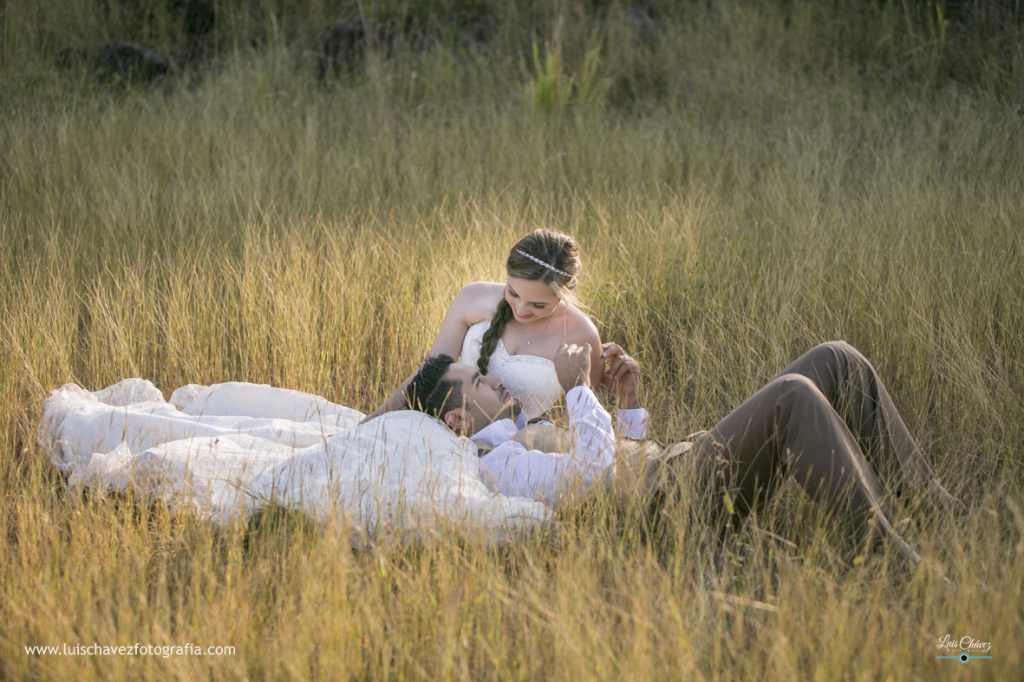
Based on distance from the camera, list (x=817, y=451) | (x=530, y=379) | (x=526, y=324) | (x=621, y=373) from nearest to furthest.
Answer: (x=817, y=451) < (x=621, y=373) < (x=530, y=379) < (x=526, y=324)

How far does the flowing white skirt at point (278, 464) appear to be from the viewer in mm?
2445

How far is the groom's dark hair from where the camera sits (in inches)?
119

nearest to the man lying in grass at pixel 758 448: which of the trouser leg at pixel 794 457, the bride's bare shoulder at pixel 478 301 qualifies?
the trouser leg at pixel 794 457

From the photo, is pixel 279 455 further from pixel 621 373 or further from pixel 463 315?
pixel 621 373

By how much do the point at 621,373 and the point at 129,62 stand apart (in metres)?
8.10

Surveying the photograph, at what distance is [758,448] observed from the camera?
2.50 metres

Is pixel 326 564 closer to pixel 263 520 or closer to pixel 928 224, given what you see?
pixel 263 520

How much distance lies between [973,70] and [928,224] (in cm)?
391

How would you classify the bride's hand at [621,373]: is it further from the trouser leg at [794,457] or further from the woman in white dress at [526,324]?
the trouser leg at [794,457]

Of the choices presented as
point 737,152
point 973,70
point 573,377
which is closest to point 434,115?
point 737,152

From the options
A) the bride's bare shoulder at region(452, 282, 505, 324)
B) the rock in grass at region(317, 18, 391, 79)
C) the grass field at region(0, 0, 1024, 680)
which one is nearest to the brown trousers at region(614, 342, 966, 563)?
the grass field at region(0, 0, 1024, 680)
